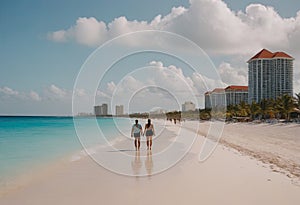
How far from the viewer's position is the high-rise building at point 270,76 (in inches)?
4417

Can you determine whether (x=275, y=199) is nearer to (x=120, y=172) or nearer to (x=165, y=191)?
(x=165, y=191)

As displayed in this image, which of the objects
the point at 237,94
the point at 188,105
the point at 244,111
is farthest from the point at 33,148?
the point at 237,94

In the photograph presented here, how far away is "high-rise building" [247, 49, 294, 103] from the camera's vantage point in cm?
11219

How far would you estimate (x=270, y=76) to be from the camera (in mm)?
114250

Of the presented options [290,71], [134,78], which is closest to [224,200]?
[134,78]

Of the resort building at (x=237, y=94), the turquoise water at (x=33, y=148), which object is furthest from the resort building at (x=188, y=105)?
the resort building at (x=237, y=94)

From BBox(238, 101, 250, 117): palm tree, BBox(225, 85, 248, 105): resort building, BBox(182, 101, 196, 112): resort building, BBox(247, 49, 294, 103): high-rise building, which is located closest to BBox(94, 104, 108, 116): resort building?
BBox(182, 101, 196, 112): resort building

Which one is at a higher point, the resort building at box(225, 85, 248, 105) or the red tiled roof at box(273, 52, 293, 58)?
the red tiled roof at box(273, 52, 293, 58)

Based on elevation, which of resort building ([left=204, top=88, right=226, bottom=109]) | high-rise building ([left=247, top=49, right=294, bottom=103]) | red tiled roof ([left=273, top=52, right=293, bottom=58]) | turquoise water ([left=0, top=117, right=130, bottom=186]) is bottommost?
turquoise water ([left=0, top=117, right=130, bottom=186])

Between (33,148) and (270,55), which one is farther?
(270,55)

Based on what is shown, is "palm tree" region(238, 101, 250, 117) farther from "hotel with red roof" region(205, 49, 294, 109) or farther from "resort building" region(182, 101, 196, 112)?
"resort building" region(182, 101, 196, 112)

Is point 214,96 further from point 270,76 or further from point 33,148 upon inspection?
point 270,76

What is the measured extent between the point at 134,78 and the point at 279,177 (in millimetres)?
6914

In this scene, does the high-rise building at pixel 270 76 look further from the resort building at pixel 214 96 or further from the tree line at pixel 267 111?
the resort building at pixel 214 96
